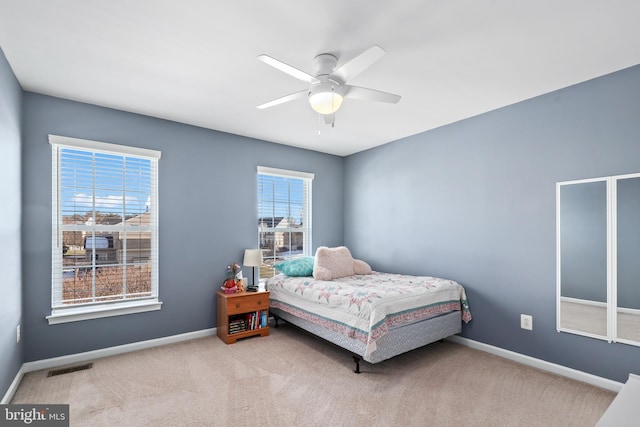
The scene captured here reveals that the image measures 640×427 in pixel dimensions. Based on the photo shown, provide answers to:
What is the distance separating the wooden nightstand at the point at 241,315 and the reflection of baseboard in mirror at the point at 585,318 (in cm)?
297

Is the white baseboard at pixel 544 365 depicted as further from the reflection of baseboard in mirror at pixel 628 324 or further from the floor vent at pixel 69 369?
the floor vent at pixel 69 369

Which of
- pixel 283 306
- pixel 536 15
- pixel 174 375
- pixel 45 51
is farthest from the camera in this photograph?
pixel 283 306

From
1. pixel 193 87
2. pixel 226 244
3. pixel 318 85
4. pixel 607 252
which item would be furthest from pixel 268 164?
pixel 607 252

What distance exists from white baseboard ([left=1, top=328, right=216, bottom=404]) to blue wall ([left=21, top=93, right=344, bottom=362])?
51mm

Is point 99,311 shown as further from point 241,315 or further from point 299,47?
point 299,47

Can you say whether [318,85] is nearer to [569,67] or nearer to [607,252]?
[569,67]

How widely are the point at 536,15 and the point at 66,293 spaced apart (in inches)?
170

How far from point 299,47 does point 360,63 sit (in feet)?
1.63

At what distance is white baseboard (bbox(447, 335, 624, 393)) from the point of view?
2557 mm

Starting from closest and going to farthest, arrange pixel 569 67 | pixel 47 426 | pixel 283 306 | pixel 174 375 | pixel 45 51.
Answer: pixel 47 426
pixel 45 51
pixel 569 67
pixel 174 375
pixel 283 306

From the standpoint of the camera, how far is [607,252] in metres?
2.59

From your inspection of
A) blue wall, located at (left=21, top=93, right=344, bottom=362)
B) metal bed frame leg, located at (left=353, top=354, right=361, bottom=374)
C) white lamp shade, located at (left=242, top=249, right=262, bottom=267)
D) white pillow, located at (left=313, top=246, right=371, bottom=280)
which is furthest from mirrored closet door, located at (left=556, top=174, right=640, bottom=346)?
blue wall, located at (left=21, top=93, right=344, bottom=362)

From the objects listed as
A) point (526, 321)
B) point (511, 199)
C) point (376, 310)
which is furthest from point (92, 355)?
point (511, 199)

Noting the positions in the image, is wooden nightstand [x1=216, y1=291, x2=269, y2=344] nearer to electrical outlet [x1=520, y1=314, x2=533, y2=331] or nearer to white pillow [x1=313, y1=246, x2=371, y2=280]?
white pillow [x1=313, y1=246, x2=371, y2=280]
